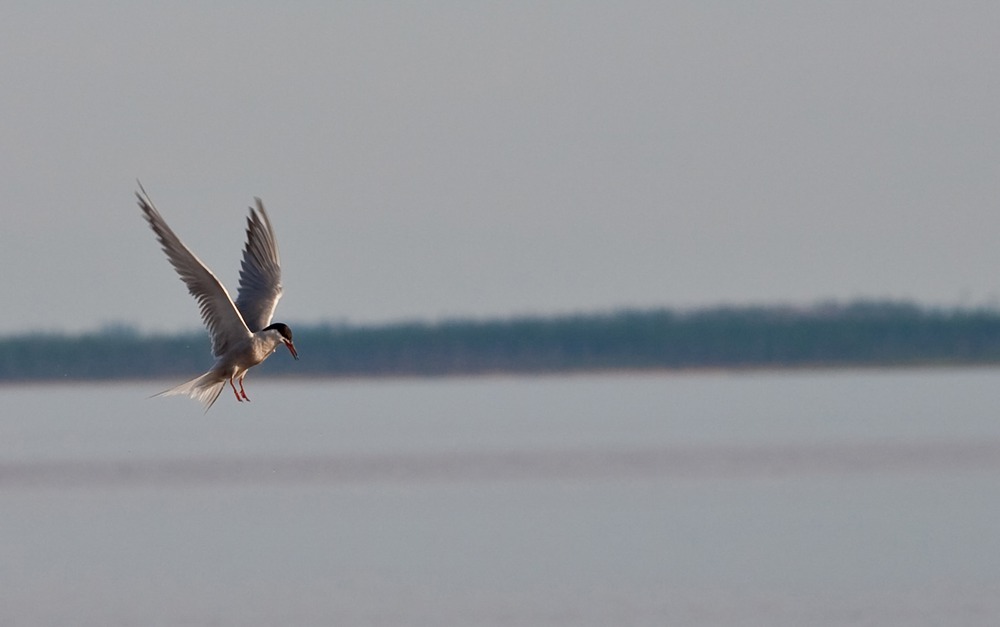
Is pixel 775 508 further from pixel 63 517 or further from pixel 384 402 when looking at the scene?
pixel 384 402

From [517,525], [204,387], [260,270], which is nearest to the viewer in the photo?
[204,387]

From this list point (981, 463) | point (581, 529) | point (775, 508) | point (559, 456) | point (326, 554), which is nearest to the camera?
point (326, 554)

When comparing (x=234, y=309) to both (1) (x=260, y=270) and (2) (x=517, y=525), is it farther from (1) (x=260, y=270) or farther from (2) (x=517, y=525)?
(2) (x=517, y=525)

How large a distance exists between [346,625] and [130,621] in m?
2.74

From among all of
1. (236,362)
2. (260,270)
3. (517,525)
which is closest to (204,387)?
(236,362)

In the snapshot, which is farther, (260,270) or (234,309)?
(260,270)

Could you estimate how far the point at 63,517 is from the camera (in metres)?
36.3

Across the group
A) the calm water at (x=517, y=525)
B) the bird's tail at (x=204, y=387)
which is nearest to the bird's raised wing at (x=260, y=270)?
the bird's tail at (x=204, y=387)

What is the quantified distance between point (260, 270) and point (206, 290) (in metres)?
1.82

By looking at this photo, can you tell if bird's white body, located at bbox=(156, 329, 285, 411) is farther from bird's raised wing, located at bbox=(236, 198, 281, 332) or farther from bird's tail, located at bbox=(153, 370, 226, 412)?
bird's raised wing, located at bbox=(236, 198, 281, 332)

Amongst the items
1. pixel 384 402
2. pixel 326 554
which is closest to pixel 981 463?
pixel 326 554

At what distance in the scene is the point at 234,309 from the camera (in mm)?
16953

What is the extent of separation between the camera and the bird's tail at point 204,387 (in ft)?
57.5

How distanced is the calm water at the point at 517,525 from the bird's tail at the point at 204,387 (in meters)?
6.03
